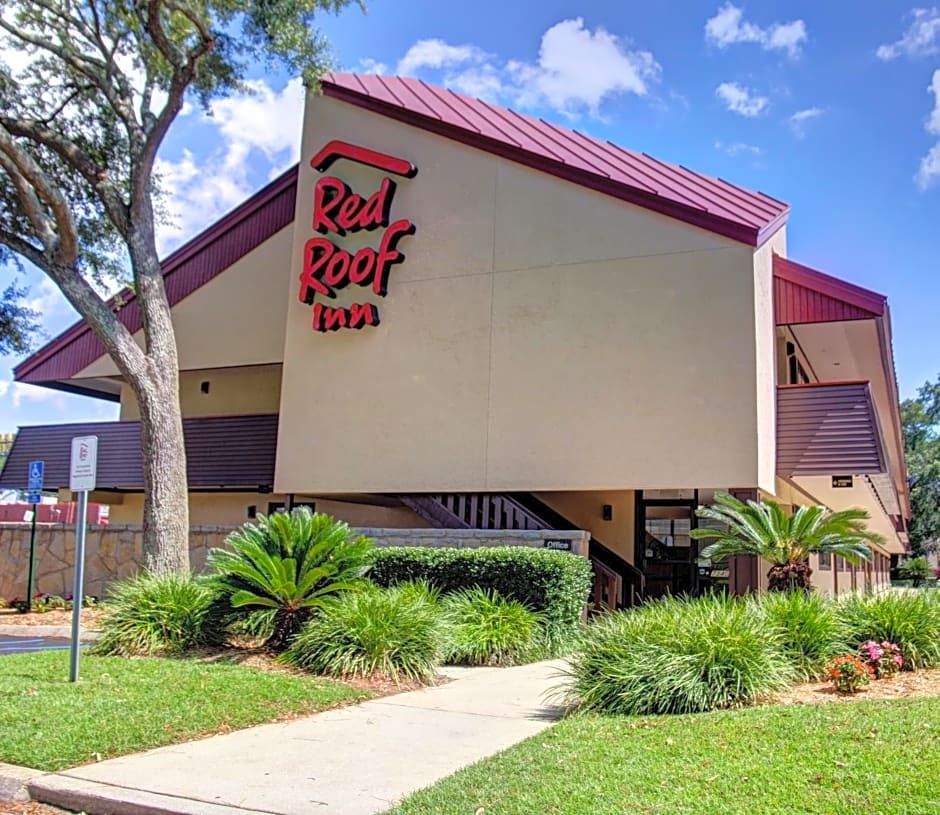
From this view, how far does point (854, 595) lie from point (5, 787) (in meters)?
8.59

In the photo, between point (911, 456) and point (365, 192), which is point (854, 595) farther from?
point (911, 456)

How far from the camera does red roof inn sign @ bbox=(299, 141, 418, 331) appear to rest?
1830cm

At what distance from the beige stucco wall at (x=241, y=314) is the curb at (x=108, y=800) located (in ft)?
51.2

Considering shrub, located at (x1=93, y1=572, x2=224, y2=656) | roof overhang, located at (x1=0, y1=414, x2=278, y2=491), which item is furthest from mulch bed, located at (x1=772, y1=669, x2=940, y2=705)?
roof overhang, located at (x1=0, y1=414, x2=278, y2=491)

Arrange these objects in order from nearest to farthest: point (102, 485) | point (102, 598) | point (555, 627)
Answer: point (555, 627)
point (102, 598)
point (102, 485)

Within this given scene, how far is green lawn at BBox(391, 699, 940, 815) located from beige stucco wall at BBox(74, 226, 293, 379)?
51.9 feet

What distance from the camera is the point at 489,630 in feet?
38.3

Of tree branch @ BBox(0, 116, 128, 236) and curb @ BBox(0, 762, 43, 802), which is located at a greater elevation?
tree branch @ BBox(0, 116, 128, 236)

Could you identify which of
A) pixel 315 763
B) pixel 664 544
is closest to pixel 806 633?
pixel 315 763

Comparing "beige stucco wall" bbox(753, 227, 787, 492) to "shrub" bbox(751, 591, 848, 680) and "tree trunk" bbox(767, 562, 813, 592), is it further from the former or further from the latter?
"shrub" bbox(751, 591, 848, 680)

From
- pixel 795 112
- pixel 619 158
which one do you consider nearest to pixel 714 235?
pixel 795 112

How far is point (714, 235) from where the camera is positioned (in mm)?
15219

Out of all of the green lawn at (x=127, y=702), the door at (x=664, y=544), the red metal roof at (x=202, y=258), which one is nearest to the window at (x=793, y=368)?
the door at (x=664, y=544)

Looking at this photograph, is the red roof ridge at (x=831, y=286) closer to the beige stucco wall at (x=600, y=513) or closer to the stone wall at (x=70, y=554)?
the beige stucco wall at (x=600, y=513)
